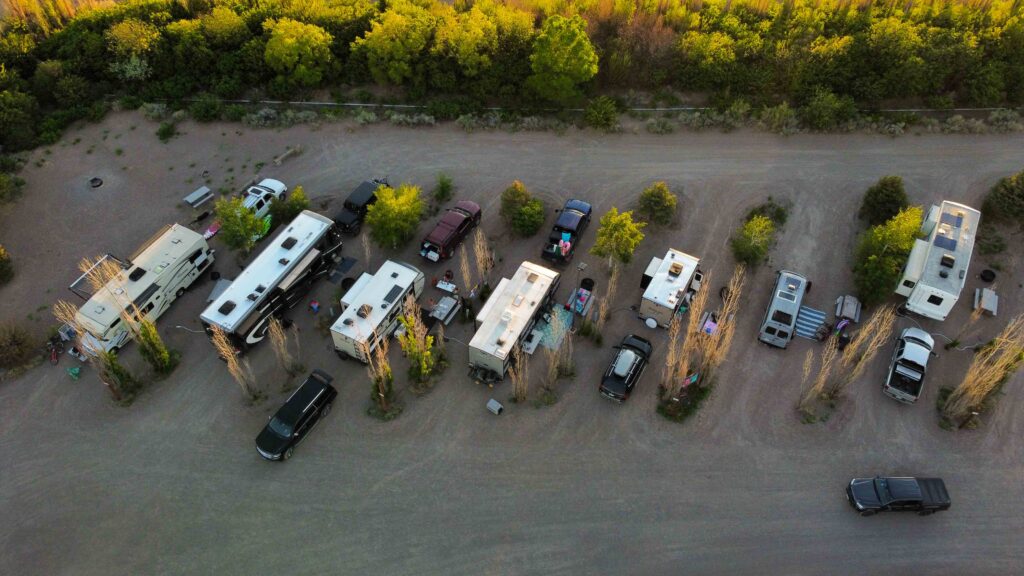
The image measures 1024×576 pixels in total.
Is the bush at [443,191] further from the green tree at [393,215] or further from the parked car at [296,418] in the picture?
the parked car at [296,418]

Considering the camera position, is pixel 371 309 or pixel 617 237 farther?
pixel 617 237

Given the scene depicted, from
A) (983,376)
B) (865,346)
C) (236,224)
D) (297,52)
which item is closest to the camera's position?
(983,376)

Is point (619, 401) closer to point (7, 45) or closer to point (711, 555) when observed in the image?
point (711, 555)

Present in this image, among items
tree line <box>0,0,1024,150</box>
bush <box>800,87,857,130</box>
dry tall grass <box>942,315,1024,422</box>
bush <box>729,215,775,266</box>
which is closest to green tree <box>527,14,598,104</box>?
tree line <box>0,0,1024,150</box>

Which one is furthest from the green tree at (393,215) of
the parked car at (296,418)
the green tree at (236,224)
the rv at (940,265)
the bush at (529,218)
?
the rv at (940,265)

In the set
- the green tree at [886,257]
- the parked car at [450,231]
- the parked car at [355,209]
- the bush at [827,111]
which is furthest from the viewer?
the bush at [827,111]

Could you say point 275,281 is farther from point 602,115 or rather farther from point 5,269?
point 602,115

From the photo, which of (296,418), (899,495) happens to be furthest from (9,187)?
(899,495)
